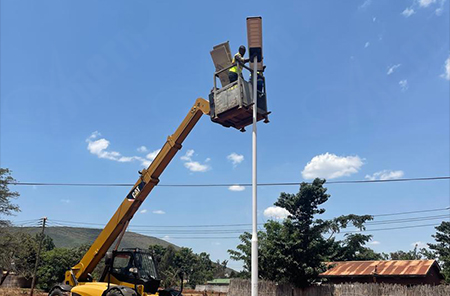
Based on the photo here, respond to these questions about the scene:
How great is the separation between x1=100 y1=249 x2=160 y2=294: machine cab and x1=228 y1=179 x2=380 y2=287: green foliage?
12.4 metres

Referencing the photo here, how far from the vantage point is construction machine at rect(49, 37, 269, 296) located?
10531mm

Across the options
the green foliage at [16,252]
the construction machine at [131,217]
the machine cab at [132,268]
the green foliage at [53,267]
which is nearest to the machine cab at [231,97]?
the construction machine at [131,217]

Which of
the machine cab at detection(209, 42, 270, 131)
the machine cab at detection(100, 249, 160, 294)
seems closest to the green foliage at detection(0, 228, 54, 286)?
the machine cab at detection(100, 249, 160, 294)

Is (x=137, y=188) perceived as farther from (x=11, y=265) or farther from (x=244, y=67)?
(x=11, y=265)

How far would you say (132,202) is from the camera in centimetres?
1281

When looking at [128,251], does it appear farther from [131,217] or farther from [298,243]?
[298,243]

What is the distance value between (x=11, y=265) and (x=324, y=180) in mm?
35936

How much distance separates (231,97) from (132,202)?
5.26 m

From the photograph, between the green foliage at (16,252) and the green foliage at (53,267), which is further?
the green foliage at (53,267)

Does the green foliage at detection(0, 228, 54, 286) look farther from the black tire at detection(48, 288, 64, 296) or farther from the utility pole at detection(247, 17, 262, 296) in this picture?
the utility pole at detection(247, 17, 262, 296)

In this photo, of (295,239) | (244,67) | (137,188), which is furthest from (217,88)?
(295,239)

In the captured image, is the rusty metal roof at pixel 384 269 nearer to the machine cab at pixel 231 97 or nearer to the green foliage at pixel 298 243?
the green foliage at pixel 298 243

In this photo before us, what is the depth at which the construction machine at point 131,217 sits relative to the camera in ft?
34.6

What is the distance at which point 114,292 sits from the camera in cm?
1029
